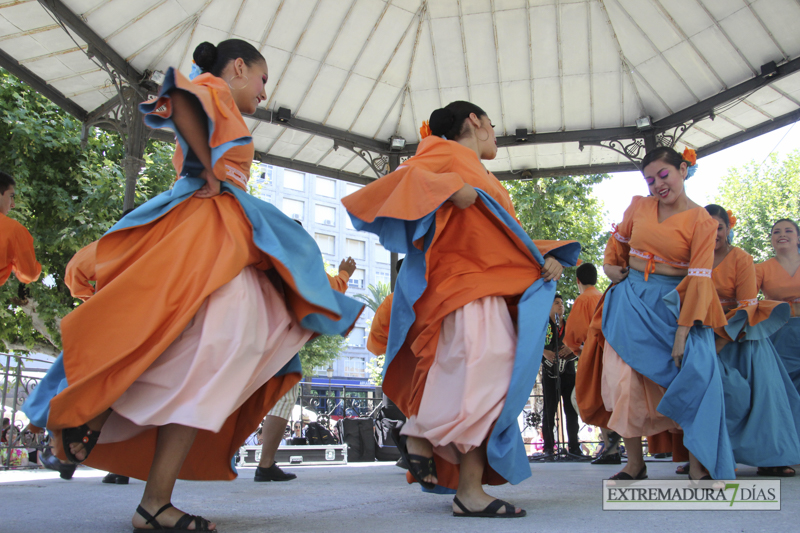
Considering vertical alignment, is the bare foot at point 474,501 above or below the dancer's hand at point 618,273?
below

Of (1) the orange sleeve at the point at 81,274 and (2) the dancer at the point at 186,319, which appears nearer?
(2) the dancer at the point at 186,319

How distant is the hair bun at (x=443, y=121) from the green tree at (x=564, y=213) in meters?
11.2

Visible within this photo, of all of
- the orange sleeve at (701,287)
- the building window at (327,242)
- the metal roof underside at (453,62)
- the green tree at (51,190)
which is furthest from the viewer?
the building window at (327,242)

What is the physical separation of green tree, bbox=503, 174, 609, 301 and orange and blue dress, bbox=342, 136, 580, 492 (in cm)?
1157

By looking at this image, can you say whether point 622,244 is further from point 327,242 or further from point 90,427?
point 327,242

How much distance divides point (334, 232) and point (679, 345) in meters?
36.3

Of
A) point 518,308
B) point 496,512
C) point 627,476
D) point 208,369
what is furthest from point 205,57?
point 627,476

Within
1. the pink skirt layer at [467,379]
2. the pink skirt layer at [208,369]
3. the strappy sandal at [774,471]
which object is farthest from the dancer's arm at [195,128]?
the strappy sandal at [774,471]

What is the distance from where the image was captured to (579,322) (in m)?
5.64

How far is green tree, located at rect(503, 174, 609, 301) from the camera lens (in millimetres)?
14039

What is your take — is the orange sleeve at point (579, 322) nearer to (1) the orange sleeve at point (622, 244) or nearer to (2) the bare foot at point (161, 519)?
(1) the orange sleeve at point (622, 244)

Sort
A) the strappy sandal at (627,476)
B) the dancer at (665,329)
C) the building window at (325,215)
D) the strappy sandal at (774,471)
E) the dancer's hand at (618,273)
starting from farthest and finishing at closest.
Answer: the building window at (325,215)
the strappy sandal at (774,471)
the dancer's hand at (618,273)
the strappy sandal at (627,476)
the dancer at (665,329)

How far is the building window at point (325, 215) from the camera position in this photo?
38500mm

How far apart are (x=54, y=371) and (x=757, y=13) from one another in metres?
7.09
